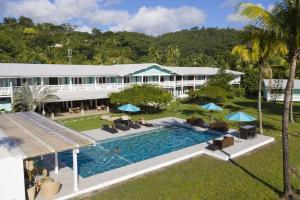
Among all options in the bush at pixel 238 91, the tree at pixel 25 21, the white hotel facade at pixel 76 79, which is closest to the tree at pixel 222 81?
the white hotel facade at pixel 76 79

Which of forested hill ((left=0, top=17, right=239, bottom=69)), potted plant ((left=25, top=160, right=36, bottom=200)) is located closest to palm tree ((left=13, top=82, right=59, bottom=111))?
potted plant ((left=25, top=160, right=36, bottom=200))

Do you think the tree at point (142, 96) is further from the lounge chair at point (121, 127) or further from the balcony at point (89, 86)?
the lounge chair at point (121, 127)

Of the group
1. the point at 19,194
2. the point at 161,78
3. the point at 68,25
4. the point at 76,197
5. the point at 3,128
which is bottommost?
the point at 76,197

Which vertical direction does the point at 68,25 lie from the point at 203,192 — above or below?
above

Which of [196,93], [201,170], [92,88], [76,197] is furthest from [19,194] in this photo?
[196,93]

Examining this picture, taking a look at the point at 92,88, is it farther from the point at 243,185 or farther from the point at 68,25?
the point at 68,25

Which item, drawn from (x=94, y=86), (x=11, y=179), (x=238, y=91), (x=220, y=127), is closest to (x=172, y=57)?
(x=238, y=91)
